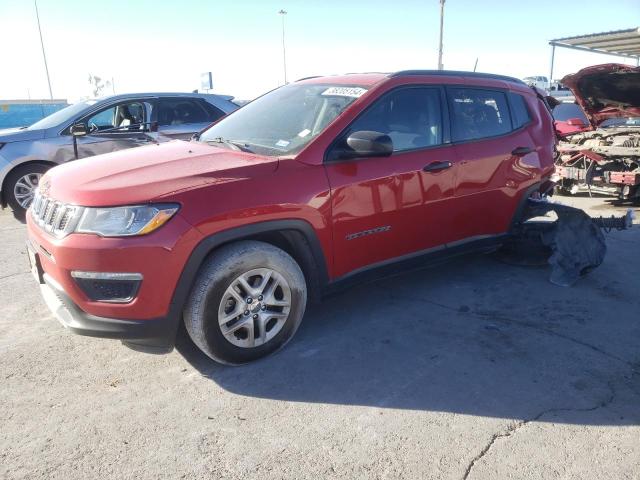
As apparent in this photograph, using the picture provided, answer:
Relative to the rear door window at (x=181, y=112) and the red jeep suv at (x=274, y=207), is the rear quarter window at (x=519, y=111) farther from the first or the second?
the rear door window at (x=181, y=112)

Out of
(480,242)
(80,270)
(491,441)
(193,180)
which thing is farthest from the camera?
(480,242)

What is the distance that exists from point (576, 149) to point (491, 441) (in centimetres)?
708

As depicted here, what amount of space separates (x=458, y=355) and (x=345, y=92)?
195 centimetres

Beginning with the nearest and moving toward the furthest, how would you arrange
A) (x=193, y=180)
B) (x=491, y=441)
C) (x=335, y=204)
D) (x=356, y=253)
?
(x=491, y=441)
(x=193, y=180)
(x=335, y=204)
(x=356, y=253)

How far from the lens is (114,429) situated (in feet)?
8.23

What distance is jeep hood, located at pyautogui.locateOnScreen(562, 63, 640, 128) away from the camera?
7.09 meters

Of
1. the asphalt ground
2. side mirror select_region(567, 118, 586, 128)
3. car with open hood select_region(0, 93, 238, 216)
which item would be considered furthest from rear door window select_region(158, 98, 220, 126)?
side mirror select_region(567, 118, 586, 128)

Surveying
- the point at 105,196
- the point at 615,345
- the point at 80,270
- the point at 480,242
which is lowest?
the point at 615,345

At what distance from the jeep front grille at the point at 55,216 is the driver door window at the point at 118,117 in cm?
433

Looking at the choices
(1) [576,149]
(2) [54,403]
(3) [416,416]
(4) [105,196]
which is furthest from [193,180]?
(1) [576,149]

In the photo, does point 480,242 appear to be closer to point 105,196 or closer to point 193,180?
point 193,180

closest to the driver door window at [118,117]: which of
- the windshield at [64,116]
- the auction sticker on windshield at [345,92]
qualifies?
the windshield at [64,116]

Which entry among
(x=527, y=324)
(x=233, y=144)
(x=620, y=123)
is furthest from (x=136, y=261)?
(x=620, y=123)

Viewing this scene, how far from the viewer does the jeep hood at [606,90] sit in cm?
709
